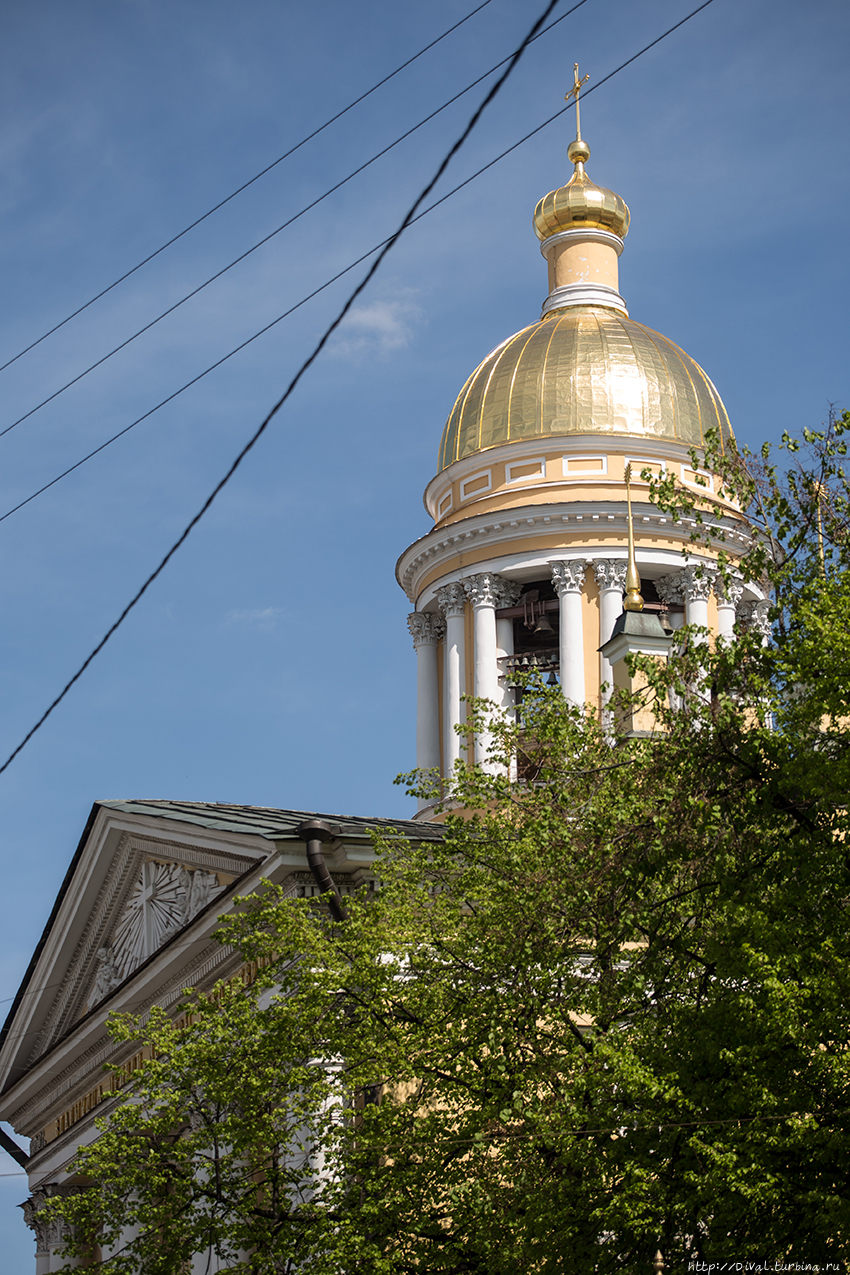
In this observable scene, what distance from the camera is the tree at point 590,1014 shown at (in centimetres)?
956

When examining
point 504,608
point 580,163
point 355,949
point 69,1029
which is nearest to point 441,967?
point 355,949

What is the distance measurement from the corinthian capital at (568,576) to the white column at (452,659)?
1901 mm

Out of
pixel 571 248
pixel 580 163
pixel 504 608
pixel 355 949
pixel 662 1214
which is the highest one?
pixel 580 163

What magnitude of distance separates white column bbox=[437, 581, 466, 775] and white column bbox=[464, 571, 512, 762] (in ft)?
0.98

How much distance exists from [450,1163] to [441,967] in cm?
153

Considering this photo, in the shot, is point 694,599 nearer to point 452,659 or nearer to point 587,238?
point 452,659

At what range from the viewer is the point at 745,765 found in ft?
35.7

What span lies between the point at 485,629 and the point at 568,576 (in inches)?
68.0

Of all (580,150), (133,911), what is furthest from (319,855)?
(580,150)

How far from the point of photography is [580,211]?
3158 centimetres

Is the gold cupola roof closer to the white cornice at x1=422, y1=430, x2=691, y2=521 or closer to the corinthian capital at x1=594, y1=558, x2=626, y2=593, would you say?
the white cornice at x1=422, y1=430, x2=691, y2=521

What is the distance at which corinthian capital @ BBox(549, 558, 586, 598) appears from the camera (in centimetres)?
2683

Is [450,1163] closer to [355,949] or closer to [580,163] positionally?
[355,949]

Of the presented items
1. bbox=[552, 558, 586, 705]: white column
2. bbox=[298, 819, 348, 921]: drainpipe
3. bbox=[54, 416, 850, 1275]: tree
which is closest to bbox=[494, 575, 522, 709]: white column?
bbox=[552, 558, 586, 705]: white column
